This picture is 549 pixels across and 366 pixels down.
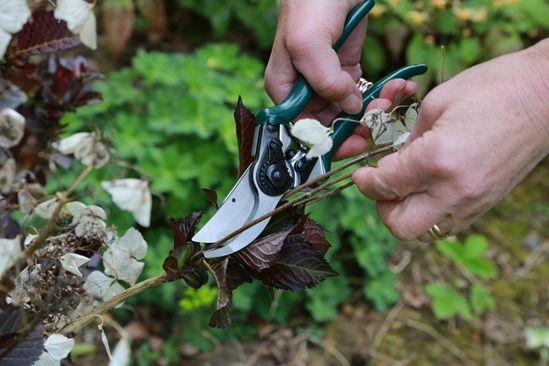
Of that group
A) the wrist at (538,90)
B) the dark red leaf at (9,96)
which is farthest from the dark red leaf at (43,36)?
the wrist at (538,90)

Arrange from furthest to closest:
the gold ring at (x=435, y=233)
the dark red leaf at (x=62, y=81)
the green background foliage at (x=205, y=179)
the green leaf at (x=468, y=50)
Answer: the green leaf at (x=468, y=50)
the green background foliage at (x=205, y=179)
the dark red leaf at (x=62, y=81)
the gold ring at (x=435, y=233)

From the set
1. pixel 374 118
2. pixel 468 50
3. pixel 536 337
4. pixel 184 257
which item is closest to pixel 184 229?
pixel 184 257

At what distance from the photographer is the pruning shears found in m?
0.82

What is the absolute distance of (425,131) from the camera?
827 mm

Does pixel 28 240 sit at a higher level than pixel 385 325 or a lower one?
higher

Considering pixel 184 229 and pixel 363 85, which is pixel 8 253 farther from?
pixel 363 85

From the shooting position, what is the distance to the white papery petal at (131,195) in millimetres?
681

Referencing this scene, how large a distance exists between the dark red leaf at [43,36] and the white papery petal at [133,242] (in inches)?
11.2

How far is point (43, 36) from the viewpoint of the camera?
917 millimetres

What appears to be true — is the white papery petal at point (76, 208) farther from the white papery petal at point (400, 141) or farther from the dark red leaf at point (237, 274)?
the white papery petal at point (400, 141)

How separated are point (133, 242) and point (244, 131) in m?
0.18

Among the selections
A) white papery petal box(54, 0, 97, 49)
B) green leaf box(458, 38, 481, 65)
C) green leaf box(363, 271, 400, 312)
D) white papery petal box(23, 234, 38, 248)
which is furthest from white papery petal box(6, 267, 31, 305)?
green leaf box(458, 38, 481, 65)

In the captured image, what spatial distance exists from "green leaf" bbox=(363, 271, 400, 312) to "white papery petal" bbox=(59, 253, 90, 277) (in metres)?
1.37

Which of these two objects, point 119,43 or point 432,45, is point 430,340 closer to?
point 432,45
